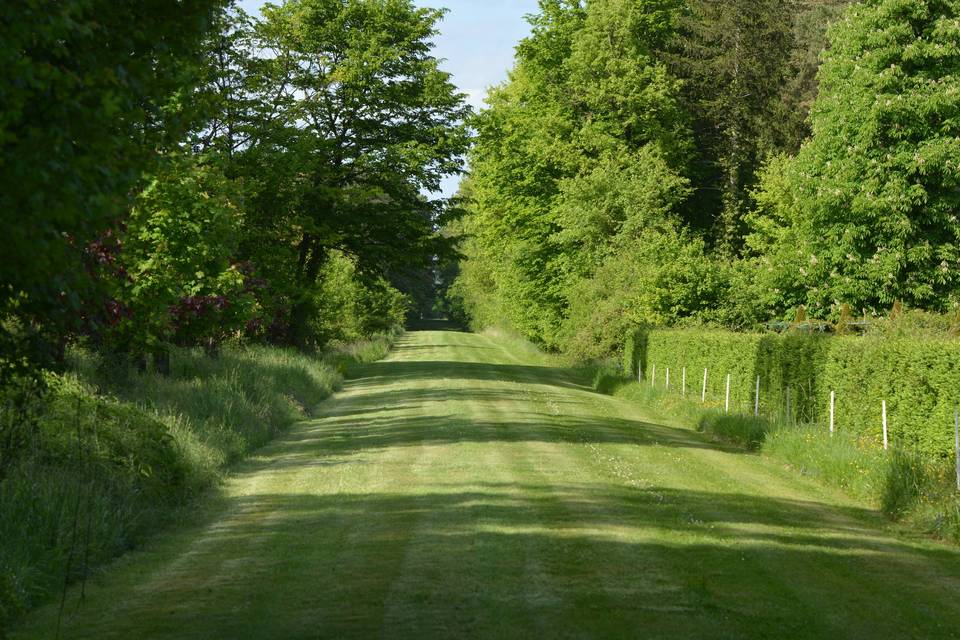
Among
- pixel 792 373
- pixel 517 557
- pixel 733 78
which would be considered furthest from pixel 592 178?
pixel 517 557

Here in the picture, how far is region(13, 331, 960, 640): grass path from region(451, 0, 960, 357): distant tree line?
16.9 metres

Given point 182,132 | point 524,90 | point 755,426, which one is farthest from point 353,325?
point 182,132

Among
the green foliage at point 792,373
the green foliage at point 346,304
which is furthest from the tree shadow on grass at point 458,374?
the green foliage at point 792,373

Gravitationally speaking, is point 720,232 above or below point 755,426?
above

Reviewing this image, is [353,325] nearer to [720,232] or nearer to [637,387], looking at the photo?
[720,232]

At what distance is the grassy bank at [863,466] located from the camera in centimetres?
1328

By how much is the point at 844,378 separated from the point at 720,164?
3411cm

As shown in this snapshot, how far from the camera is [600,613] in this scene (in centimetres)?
840

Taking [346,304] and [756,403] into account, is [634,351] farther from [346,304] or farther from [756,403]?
[346,304]

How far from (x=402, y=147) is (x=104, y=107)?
1392 inches

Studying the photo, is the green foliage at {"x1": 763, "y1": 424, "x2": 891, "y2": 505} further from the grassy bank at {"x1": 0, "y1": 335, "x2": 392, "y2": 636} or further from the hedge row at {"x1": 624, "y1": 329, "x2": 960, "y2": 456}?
the grassy bank at {"x1": 0, "y1": 335, "x2": 392, "y2": 636}

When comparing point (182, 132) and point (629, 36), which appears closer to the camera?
point (182, 132)

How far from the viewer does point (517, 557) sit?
33.8ft

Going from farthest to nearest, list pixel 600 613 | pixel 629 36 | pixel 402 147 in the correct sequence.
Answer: pixel 629 36 → pixel 402 147 → pixel 600 613
